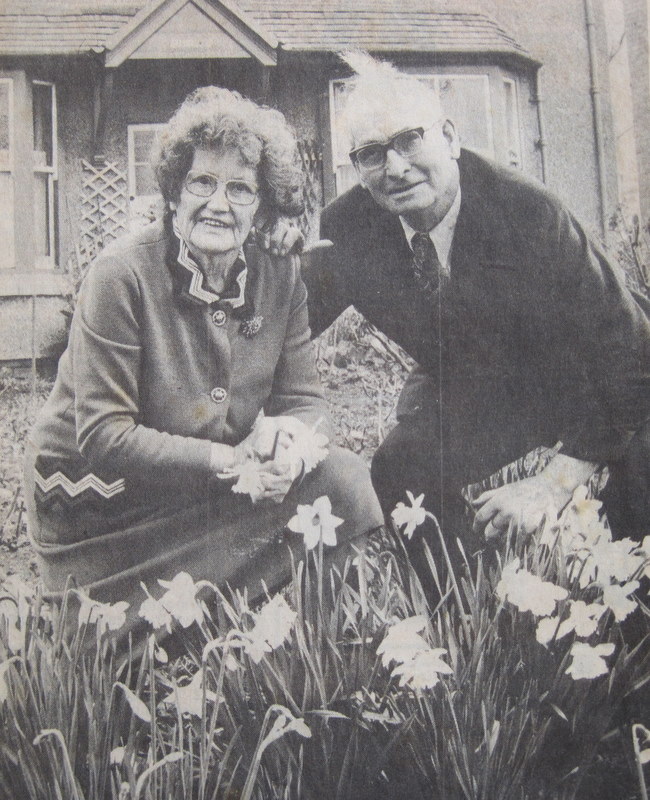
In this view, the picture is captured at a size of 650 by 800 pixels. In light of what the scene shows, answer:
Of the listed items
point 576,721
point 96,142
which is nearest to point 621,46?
point 96,142

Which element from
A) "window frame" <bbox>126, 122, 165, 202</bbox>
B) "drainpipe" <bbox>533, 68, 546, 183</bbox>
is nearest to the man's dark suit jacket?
"drainpipe" <bbox>533, 68, 546, 183</bbox>

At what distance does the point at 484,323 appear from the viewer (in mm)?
1864

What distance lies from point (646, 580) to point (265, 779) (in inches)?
39.8

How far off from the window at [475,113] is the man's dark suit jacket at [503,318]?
0.16 ft

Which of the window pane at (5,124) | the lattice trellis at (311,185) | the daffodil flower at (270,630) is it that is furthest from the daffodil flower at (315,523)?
the window pane at (5,124)

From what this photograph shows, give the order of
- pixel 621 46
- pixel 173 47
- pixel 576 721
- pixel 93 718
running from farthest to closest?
1. pixel 621 46
2. pixel 173 47
3. pixel 576 721
4. pixel 93 718

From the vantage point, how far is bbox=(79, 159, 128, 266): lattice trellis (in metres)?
1.75

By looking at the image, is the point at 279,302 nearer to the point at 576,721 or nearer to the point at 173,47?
the point at 173,47

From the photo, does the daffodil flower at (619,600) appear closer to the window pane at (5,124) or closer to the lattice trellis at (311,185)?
the lattice trellis at (311,185)

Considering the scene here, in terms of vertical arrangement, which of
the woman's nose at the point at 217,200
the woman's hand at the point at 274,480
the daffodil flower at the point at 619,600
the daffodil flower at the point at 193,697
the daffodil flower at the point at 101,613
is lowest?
the daffodil flower at the point at 193,697

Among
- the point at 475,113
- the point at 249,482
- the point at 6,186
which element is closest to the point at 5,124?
the point at 6,186

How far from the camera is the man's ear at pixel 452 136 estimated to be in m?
1.82

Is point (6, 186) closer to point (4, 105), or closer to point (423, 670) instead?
point (4, 105)

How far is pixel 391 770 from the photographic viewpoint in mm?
1589
